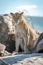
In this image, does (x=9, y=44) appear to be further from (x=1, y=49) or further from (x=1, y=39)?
(x=1, y=49)

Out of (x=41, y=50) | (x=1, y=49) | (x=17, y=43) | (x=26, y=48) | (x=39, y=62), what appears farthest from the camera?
(x=17, y=43)

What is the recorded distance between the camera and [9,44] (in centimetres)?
1587

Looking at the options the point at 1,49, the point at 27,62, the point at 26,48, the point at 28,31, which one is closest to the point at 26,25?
the point at 28,31

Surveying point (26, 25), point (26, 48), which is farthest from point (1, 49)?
point (26, 25)

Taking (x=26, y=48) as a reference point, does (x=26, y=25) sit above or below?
above

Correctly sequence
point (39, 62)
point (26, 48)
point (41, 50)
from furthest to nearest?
point (26, 48), point (41, 50), point (39, 62)

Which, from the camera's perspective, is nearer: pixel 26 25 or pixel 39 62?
pixel 39 62

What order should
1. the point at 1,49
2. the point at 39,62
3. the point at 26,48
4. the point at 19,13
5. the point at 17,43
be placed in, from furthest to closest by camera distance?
the point at 19,13 < the point at 17,43 < the point at 26,48 < the point at 1,49 < the point at 39,62

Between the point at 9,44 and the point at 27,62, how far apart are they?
31.2ft

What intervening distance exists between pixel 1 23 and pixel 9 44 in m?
1.72


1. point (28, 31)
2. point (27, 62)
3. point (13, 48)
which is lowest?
point (13, 48)

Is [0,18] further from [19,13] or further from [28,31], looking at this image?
[28,31]

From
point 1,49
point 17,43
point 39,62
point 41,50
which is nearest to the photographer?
point 39,62

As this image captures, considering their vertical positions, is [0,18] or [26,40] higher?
[0,18]
